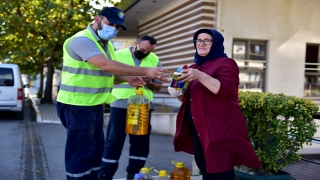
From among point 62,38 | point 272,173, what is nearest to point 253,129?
point 272,173

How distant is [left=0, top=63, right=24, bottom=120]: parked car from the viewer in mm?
13383

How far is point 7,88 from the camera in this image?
13406 millimetres

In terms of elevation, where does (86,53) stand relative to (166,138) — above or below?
above

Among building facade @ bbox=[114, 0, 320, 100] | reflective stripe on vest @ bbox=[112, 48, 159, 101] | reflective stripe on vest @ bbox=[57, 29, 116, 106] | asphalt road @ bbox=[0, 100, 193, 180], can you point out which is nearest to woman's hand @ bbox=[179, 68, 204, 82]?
reflective stripe on vest @ bbox=[57, 29, 116, 106]

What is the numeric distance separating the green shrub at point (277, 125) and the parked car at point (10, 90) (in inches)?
424

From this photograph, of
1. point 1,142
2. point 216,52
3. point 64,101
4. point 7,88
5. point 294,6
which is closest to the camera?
point 216,52

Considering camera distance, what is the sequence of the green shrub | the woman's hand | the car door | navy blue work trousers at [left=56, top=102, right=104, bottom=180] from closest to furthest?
the woman's hand
navy blue work trousers at [left=56, top=102, right=104, bottom=180]
the green shrub
the car door

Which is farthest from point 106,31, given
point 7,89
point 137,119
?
point 7,89

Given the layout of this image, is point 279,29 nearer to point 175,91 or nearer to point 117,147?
point 117,147

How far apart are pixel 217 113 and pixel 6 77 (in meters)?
11.8

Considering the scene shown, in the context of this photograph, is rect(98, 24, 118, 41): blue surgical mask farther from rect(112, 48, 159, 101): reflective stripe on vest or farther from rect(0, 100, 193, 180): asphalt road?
rect(0, 100, 193, 180): asphalt road

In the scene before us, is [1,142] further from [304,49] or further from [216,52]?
[304,49]

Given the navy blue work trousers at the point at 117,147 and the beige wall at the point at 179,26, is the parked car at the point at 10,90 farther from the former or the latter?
the navy blue work trousers at the point at 117,147

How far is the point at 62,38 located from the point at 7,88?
4.76 meters
